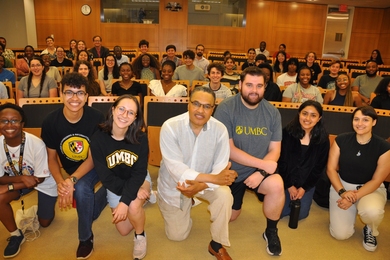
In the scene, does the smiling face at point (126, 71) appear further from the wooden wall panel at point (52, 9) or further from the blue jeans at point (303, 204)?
the wooden wall panel at point (52, 9)

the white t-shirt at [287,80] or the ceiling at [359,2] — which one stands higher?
the ceiling at [359,2]

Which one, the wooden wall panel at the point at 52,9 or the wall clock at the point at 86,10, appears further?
the wall clock at the point at 86,10

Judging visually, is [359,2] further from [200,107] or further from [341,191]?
[200,107]

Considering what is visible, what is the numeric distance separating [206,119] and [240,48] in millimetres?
Answer: 12159

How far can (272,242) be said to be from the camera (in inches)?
100

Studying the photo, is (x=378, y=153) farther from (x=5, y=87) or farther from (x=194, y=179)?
(x=5, y=87)

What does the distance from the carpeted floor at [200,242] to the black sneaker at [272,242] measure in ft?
0.19

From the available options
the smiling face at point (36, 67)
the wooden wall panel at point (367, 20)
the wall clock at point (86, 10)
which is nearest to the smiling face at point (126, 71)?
the smiling face at point (36, 67)

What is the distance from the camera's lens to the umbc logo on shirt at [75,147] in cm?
250

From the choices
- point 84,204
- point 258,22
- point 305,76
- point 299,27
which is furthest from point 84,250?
point 299,27

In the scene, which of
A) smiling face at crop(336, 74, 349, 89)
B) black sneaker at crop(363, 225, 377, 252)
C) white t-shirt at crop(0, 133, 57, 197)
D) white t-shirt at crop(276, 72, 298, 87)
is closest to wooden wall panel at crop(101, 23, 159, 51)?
white t-shirt at crop(276, 72, 298, 87)

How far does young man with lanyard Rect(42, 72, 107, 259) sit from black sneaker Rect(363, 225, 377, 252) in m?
2.28

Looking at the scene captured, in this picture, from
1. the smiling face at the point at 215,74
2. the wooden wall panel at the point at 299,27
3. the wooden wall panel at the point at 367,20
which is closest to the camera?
the smiling face at the point at 215,74

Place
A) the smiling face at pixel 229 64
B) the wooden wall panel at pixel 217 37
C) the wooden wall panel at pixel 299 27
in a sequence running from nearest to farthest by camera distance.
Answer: the smiling face at pixel 229 64 < the wooden wall panel at pixel 217 37 < the wooden wall panel at pixel 299 27
